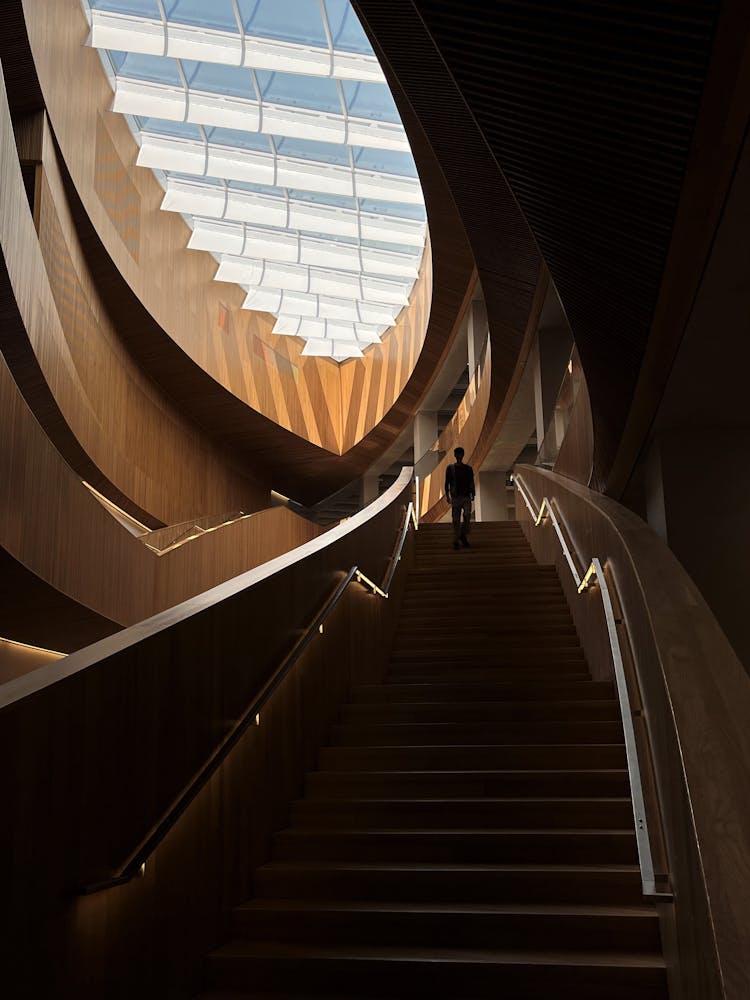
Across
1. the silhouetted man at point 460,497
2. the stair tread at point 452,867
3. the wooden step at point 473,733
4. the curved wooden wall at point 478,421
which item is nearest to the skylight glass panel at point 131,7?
the curved wooden wall at point 478,421

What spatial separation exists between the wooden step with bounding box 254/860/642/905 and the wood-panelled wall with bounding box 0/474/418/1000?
0.69 ft

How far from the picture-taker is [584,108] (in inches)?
151

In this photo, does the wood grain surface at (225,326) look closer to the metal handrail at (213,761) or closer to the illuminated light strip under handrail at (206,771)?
the metal handrail at (213,761)

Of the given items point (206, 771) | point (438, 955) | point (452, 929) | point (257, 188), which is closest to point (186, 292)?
point (257, 188)

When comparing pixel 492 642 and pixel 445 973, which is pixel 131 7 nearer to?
pixel 492 642

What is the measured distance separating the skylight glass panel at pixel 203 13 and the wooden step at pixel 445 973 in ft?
37.1

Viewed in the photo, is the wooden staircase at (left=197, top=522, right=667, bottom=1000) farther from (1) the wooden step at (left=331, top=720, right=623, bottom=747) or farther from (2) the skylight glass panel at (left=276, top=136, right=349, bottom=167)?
(2) the skylight glass panel at (left=276, top=136, right=349, bottom=167)

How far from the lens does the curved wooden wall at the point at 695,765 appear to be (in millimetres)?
1898

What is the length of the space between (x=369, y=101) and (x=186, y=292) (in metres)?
5.01

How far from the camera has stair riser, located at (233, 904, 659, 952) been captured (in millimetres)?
3250

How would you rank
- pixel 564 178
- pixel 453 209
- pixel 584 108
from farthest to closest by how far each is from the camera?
pixel 453 209 → pixel 564 178 → pixel 584 108

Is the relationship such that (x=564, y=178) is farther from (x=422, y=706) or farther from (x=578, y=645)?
(x=578, y=645)

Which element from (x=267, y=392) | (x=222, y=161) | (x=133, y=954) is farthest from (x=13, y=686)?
(x=267, y=392)

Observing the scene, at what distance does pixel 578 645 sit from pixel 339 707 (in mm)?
2226
